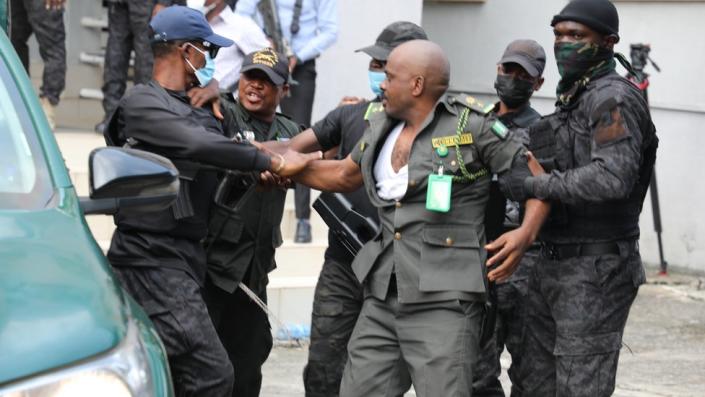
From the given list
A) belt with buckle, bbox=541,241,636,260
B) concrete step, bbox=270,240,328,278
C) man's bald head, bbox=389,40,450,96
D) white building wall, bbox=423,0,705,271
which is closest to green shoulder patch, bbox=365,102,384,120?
man's bald head, bbox=389,40,450,96

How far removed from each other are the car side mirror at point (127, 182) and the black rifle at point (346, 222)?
2.02 m

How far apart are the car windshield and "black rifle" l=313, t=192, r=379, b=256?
225 cm

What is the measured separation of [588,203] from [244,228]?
1664 mm

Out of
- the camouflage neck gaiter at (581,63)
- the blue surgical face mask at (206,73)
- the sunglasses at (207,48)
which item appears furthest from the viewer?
the blue surgical face mask at (206,73)

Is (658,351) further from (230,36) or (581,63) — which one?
(581,63)

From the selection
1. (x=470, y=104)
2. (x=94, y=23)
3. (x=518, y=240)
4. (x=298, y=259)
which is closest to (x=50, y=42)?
(x=94, y=23)

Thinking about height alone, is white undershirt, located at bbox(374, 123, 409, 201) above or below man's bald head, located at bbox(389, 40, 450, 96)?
below

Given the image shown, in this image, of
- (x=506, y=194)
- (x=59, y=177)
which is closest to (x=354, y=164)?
(x=506, y=194)

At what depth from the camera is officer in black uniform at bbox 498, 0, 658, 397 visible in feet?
17.4

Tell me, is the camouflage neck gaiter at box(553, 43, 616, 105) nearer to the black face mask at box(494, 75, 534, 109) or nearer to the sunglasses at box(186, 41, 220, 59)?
the black face mask at box(494, 75, 534, 109)

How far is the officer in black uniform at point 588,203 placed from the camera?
5.32 m

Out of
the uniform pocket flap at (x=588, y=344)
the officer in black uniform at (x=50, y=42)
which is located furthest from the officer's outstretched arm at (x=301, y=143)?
the officer in black uniform at (x=50, y=42)

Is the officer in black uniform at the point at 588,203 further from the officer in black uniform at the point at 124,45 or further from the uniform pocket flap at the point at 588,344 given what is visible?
the officer in black uniform at the point at 124,45

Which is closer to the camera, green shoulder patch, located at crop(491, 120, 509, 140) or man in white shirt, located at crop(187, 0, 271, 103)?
green shoulder patch, located at crop(491, 120, 509, 140)
